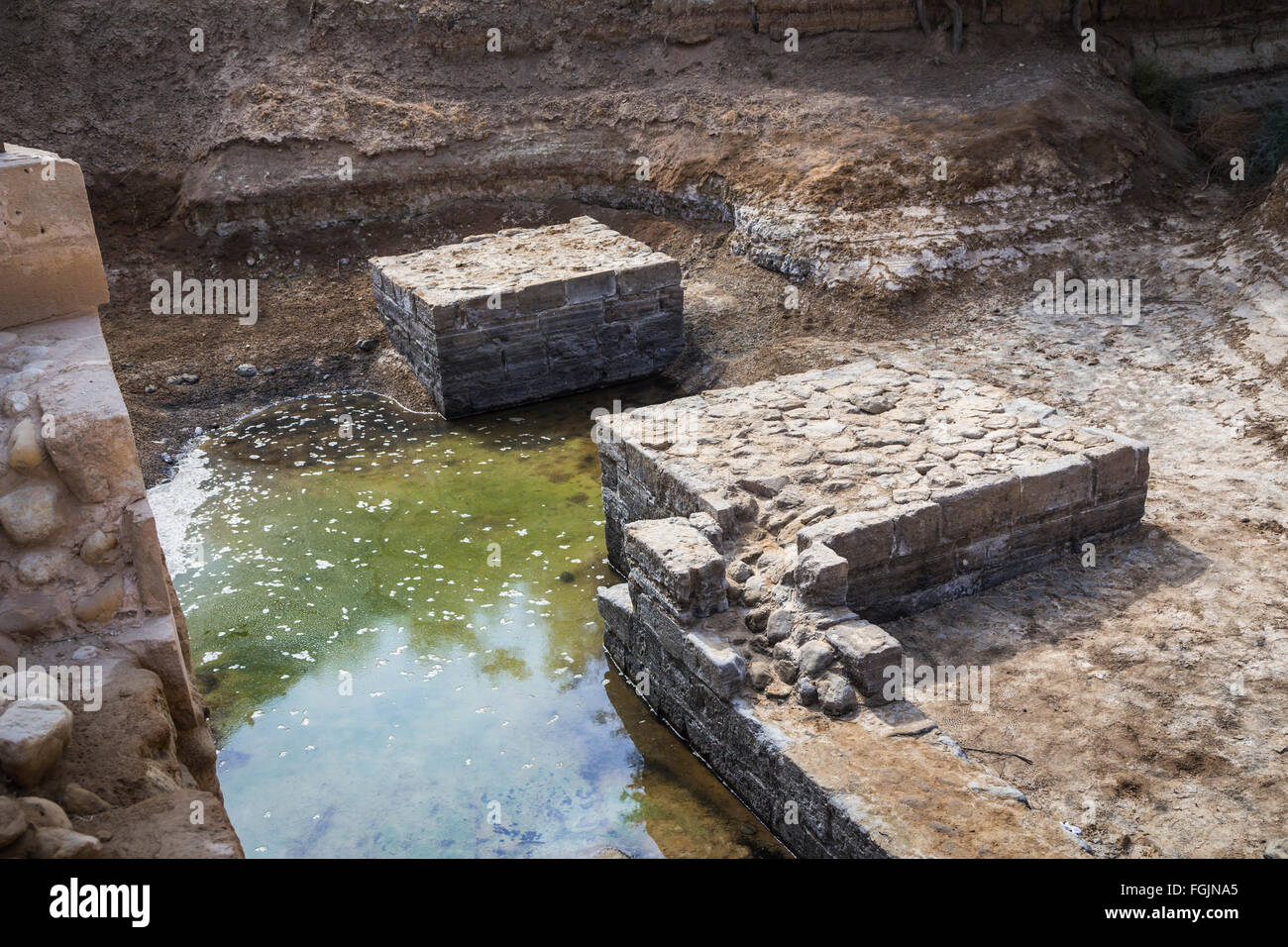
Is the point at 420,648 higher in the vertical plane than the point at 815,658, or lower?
lower

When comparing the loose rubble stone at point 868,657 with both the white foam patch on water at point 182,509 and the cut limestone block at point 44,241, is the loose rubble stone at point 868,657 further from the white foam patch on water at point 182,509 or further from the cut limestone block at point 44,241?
the white foam patch on water at point 182,509

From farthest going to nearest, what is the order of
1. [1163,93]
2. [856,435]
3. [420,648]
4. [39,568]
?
1. [1163,93]
2. [856,435]
3. [420,648]
4. [39,568]

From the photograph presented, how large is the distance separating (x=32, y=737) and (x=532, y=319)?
6564mm

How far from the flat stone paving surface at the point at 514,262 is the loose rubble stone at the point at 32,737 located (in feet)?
19.8

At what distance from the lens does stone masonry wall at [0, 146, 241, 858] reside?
10.7 ft

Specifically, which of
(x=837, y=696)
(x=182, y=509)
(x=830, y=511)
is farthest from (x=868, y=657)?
(x=182, y=509)

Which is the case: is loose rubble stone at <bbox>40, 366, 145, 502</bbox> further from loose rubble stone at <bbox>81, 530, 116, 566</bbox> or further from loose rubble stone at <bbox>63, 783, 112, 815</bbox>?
loose rubble stone at <bbox>63, 783, 112, 815</bbox>

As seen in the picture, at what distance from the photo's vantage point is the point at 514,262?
396 inches

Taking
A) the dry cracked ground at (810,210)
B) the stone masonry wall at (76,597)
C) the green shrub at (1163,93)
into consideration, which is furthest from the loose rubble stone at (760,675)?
the green shrub at (1163,93)

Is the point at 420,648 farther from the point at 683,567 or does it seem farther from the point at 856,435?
the point at 856,435

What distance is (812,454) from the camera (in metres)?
6.55
